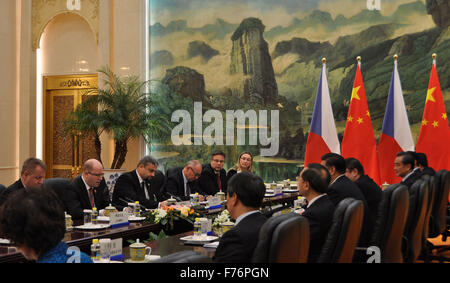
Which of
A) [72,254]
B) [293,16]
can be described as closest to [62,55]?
[293,16]

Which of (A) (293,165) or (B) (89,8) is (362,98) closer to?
(A) (293,165)

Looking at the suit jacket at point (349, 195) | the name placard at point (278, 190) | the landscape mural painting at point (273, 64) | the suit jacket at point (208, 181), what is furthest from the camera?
the landscape mural painting at point (273, 64)

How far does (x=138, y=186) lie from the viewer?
19.4 ft

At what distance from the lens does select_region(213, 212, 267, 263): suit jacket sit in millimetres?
2578

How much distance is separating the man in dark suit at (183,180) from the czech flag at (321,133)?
1.71 m

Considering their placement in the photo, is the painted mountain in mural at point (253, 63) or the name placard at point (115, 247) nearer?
the name placard at point (115, 247)

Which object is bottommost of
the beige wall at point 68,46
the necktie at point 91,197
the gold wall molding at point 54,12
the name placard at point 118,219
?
the name placard at point 118,219

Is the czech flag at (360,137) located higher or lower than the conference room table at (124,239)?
higher

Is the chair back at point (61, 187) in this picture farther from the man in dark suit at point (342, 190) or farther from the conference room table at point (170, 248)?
the man in dark suit at point (342, 190)

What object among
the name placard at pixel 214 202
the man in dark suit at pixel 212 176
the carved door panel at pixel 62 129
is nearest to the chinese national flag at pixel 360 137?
the man in dark suit at pixel 212 176

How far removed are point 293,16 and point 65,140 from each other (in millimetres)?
4990

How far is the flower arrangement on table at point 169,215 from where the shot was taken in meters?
4.48

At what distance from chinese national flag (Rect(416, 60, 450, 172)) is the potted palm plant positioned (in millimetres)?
4141

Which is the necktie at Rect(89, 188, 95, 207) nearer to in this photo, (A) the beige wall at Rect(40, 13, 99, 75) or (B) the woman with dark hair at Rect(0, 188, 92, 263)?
(B) the woman with dark hair at Rect(0, 188, 92, 263)
